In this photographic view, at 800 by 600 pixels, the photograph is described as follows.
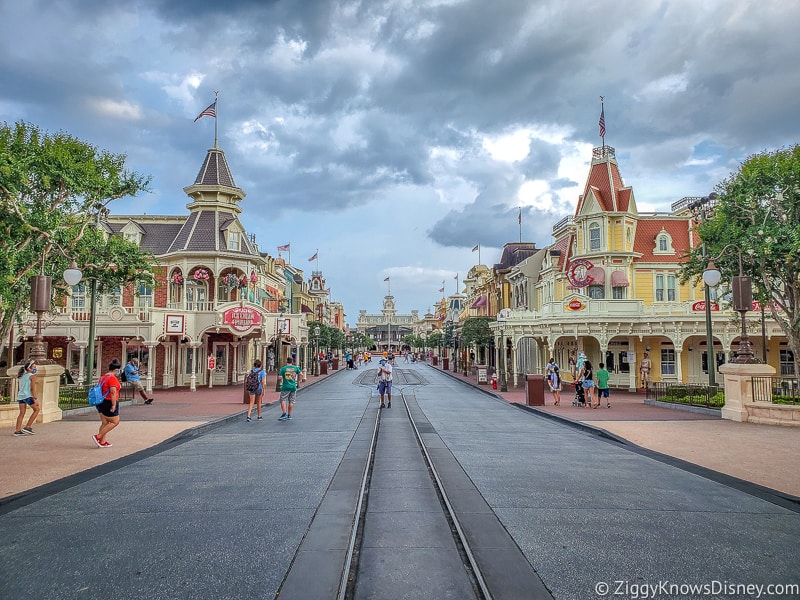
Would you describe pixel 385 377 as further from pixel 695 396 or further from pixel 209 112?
pixel 209 112

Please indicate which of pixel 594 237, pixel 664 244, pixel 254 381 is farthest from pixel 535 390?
pixel 664 244

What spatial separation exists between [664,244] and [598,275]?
472cm

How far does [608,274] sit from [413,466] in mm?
25255

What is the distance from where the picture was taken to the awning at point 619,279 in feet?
104

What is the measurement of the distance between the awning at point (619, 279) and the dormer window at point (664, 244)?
2864 millimetres

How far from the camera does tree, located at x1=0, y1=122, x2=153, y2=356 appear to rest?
17594 millimetres

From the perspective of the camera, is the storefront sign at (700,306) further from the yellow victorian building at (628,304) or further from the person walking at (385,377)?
the person walking at (385,377)

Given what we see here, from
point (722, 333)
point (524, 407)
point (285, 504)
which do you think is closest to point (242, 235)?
point (524, 407)

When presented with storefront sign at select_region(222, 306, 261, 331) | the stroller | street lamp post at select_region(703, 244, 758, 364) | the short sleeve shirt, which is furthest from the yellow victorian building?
the short sleeve shirt

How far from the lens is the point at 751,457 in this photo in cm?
1083

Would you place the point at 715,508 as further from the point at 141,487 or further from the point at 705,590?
the point at 141,487

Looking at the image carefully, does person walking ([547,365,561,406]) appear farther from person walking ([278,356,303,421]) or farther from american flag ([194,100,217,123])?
american flag ([194,100,217,123])

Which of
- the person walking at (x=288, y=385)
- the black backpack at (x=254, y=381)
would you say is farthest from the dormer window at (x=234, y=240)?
the person walking at (x=288, y=385)

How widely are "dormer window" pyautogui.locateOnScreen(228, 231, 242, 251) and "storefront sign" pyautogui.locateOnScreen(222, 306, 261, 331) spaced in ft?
16.2
